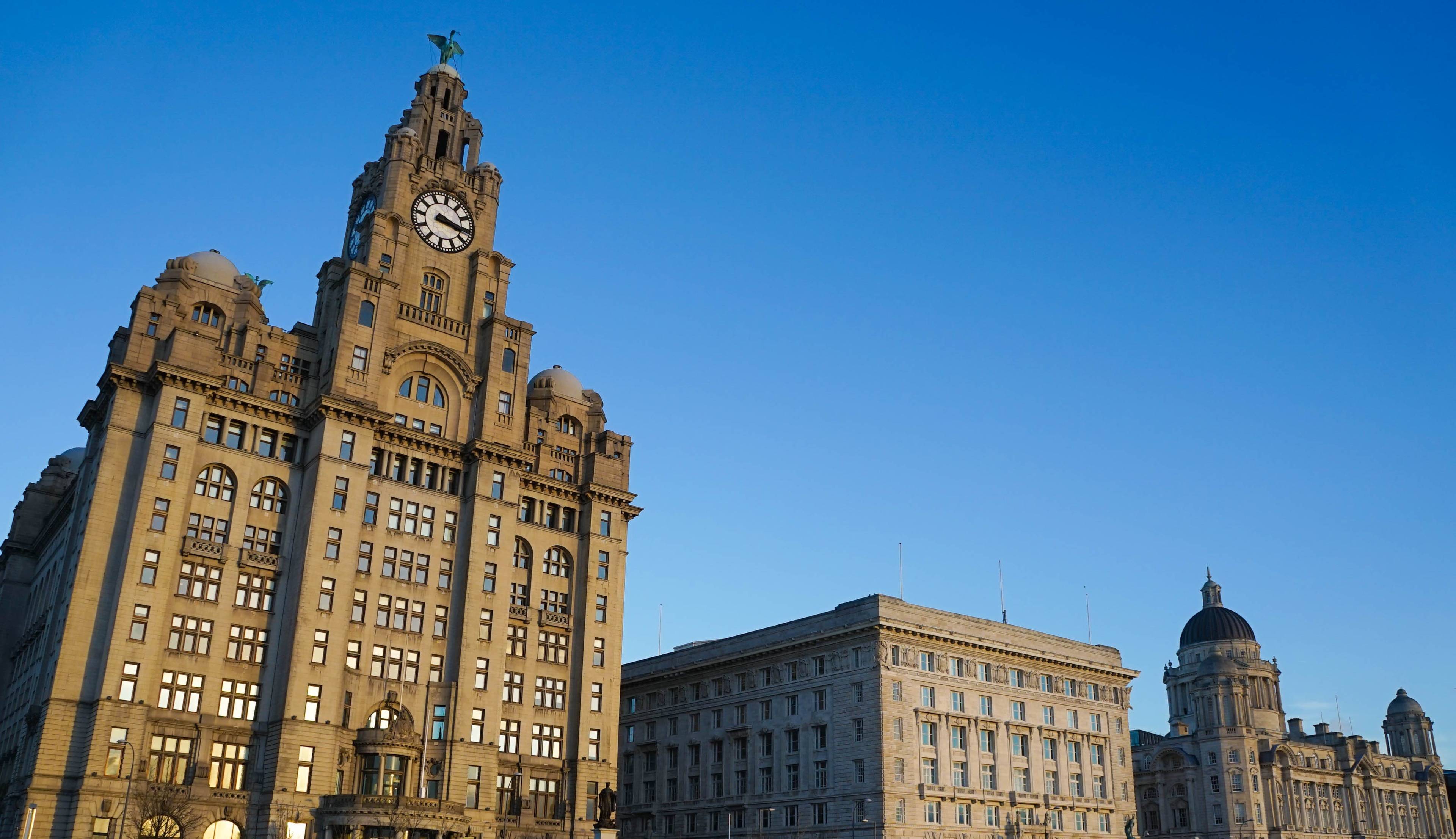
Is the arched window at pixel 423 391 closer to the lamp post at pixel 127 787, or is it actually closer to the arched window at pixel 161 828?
the lamp post at pixel 127 787

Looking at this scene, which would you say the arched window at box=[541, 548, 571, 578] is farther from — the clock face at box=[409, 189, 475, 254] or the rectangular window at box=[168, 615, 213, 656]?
the clock face at box=[409, 189, 475, 254]

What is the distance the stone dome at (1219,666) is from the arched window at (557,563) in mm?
114925

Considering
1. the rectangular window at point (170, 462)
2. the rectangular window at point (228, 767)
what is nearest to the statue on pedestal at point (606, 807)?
the rectangular window at point (228, 767)

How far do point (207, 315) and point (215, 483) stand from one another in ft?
44.4

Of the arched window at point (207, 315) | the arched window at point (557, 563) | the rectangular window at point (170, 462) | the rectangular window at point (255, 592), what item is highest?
the arched window at point (207, 315)

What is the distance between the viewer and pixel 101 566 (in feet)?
256

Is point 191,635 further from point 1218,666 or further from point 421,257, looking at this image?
point 1218,666

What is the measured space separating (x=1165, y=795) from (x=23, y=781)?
14964cm

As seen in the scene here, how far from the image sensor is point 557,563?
3875 inches

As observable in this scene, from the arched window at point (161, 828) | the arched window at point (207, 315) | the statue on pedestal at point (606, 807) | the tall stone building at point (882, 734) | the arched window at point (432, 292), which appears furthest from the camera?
the tall stone building at point (882, 734)

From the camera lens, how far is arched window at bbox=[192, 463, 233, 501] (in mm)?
81938

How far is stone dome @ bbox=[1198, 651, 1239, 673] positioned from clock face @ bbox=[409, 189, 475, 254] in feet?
421

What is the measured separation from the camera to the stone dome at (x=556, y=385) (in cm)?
10488

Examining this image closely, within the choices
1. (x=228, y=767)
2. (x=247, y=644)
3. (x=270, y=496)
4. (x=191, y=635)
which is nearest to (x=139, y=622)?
(x=191, y=635)
